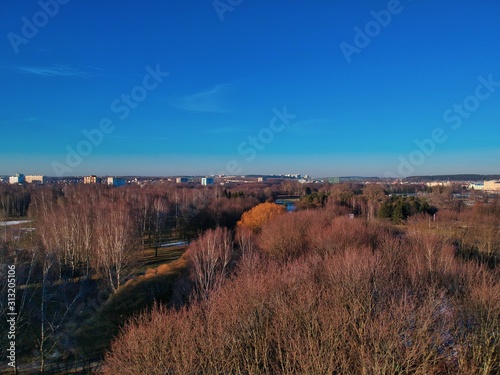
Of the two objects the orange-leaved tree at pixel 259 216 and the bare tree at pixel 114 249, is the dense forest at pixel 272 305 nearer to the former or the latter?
the bare tree at pixel 114 249

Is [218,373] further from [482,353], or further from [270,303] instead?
[482,353]

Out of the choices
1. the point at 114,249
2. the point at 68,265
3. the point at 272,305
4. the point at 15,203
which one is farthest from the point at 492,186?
the point at 15,203

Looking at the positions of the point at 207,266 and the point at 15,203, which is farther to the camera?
the point at 15,203

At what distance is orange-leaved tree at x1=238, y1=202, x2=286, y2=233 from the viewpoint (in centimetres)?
4197

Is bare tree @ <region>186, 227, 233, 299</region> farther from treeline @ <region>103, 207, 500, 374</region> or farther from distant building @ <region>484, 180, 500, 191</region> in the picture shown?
distant building @ <region>484, 180, 500, 191</region>

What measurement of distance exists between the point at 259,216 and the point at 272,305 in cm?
3072

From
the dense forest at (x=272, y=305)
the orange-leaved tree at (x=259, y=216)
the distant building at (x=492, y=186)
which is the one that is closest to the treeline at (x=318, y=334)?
the dense forest at (x=272, y=305)

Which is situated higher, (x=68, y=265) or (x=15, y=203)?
(x=15, y=203)

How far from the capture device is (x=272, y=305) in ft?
39.1

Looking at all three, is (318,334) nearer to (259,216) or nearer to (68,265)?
(68,265)

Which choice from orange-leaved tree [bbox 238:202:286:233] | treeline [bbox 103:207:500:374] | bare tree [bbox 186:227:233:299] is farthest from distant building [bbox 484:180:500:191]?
treeline [bbox 103:207:500:374]

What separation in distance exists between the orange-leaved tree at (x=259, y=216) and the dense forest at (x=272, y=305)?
648 cm

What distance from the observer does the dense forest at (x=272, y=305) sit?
364 inches

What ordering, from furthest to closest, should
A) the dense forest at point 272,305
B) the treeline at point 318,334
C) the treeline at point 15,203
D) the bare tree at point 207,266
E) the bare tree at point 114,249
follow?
the treeline at point 15,203 < the bare tree at point 114,249 < the bare tree at point 207,266 < the dense forest at point 272,305 < the treeline at point 318,334
